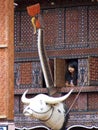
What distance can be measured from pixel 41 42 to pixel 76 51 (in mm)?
783

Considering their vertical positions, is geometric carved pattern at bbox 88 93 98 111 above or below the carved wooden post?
below

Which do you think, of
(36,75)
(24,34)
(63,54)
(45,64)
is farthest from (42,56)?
(24,34)

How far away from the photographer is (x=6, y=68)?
11.7 meters

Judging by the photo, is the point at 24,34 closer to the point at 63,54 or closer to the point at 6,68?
the point at 63,54

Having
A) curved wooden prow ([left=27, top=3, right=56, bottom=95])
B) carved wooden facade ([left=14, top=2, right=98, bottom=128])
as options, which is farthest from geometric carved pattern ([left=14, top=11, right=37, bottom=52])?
curved wooden prow ([left=27, top=3, right=56, bottom=95])

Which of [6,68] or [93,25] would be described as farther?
[93,25]

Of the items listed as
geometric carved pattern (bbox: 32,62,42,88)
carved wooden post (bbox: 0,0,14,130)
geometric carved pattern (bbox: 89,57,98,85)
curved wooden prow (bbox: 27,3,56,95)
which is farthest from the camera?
geometric carved pattern (bbox: 32,62,42,88)

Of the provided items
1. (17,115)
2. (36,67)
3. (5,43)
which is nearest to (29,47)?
(36,67)

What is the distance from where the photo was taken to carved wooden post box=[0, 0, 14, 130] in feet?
38.3

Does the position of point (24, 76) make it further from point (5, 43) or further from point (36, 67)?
point (5, 43)

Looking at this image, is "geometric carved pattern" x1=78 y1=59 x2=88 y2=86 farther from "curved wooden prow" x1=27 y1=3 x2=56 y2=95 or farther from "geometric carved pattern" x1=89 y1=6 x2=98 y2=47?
"curved wooden prow" x1=27 y1=3 x2=56 y2=95

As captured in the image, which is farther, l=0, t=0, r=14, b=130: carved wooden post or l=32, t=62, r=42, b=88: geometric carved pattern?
l=32, t=62, r=42, b=88: geometric carved pattern

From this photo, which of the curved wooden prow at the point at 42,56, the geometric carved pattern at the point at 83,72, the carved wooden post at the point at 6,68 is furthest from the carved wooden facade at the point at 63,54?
the carved wooden post at the point at 6,68

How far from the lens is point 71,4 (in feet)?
46.0
